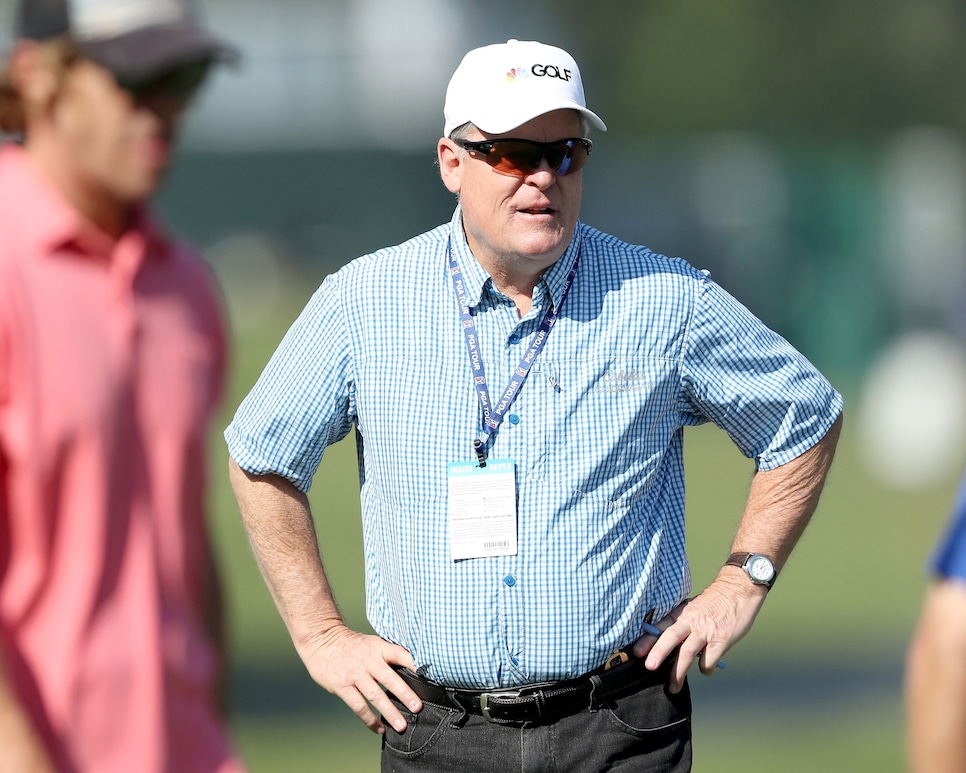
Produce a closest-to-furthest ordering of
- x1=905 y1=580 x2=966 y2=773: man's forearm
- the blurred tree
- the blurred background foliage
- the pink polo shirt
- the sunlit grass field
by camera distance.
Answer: x1=905 y1=580 x2=966 y2=773: man's forearm → the pink polo shirt → the sunlit grass field → the blurred background foliage → the blurred tree

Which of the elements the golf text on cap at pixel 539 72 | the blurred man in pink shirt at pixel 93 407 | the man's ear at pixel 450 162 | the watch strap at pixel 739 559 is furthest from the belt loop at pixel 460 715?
the golf text on cap at pixel 539 72

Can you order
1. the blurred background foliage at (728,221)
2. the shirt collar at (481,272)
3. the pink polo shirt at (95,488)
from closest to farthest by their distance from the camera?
the pink polo shirt at (95,488), the shirt collar at (481,272), the blurred background foliage at (728,221)

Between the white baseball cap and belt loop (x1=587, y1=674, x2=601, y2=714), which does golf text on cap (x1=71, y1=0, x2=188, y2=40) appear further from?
belt loop (x1=587, y1=674, x2=601, y2=714)

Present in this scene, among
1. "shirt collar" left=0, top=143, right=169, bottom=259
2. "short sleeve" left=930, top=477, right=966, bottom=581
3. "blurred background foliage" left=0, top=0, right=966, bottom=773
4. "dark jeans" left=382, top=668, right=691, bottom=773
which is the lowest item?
"blurred background foliage" left=0, top=0, right=966, bottom=773

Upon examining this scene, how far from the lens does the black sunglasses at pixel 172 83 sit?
2293mm

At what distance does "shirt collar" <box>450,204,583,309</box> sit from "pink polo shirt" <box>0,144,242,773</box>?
98 centimetres

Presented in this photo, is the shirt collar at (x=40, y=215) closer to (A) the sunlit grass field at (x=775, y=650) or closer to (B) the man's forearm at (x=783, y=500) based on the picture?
(B) the man's forearm at (x=783, y=500)

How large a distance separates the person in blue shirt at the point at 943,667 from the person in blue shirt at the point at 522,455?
1.17m

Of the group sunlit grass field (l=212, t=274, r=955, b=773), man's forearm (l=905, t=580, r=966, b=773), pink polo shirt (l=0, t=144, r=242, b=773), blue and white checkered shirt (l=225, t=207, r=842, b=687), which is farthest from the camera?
sunlit grass field (l=212, t=274, r=955, b=773)

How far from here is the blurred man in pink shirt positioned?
2207 millimetres

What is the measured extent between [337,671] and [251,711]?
18.5ft

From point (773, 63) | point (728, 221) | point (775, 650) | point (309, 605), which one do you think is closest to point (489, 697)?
point (309, 605)

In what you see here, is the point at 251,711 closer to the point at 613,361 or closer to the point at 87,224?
the point at 613,361

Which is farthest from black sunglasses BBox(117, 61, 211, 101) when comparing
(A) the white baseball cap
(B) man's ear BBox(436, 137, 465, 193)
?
(B) man's ear BBox(436, 137, 465, 193)
